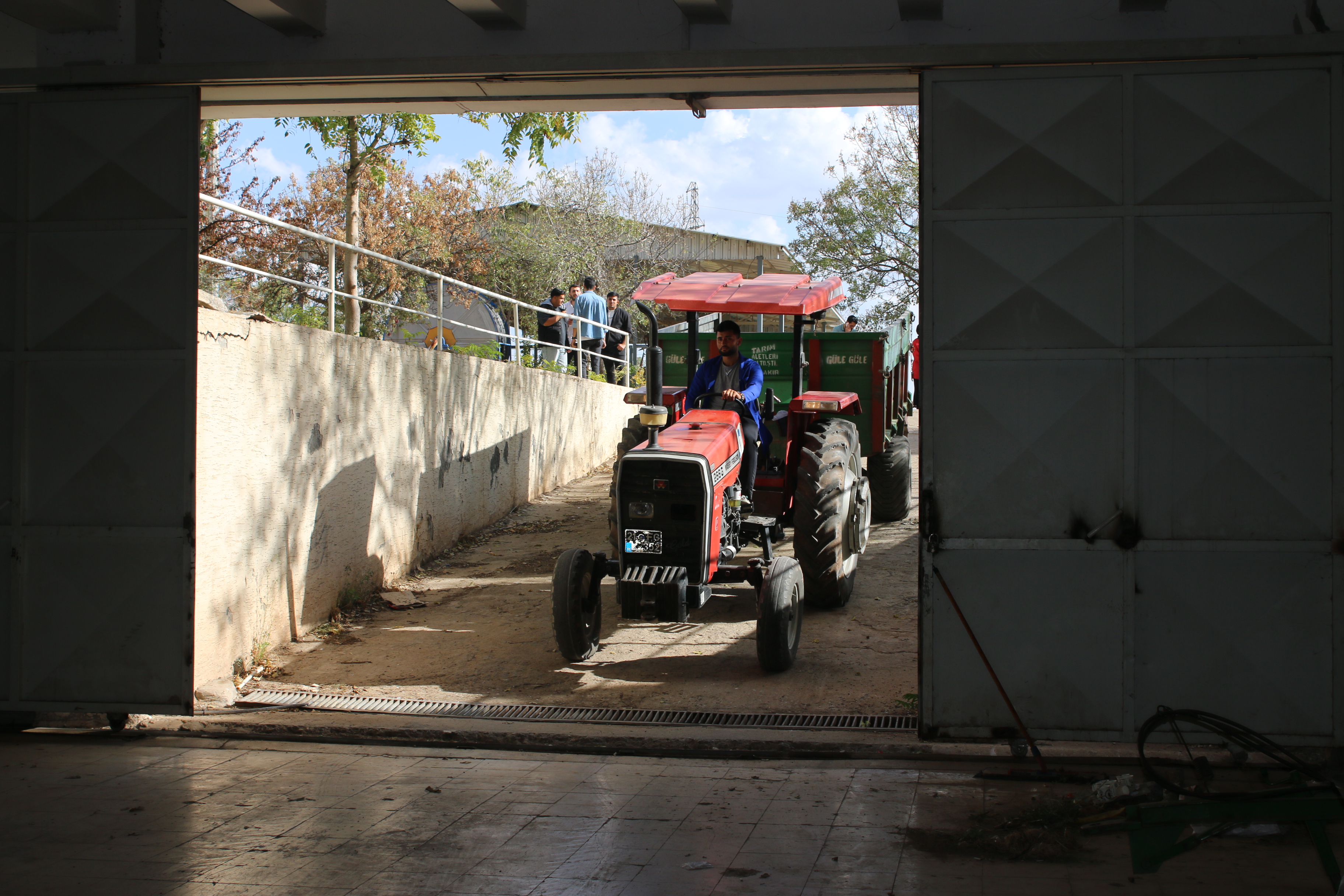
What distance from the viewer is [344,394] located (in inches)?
306

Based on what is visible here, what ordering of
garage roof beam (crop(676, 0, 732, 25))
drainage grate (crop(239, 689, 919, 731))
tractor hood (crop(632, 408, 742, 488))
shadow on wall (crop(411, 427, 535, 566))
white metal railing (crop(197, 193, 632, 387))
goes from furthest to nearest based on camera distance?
shadow on wall (crop(411, 427, 535, 566)), white metal railing (crop(197, 193, 632, 387)), tractor hood (crop(632, 408, 742, 488)), drainage grate (crop(239, 689, 919, 731)), garage roof beam (crop(676, 0, 732, 25))

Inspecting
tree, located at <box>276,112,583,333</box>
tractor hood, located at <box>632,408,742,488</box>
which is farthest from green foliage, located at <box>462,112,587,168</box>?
tractor hood, located at <box>632,408,742,488</box>

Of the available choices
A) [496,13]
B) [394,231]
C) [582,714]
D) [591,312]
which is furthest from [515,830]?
[394,231]

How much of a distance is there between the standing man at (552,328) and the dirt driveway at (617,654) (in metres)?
5.61

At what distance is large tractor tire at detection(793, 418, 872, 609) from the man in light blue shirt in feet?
24.0

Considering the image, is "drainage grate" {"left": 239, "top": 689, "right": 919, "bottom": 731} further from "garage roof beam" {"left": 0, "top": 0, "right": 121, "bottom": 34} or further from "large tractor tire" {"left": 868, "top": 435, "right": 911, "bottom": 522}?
"large tractor tire" {"left": 868, "top": 435, "right": 911, "bottom": 522}

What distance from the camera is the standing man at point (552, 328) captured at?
14281 millimetres

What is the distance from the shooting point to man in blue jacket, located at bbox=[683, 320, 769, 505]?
7.16 m

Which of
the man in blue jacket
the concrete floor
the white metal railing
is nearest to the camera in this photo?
the concrete floor

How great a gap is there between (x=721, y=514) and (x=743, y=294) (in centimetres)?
219

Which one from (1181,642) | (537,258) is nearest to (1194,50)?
(1181,642)

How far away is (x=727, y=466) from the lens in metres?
6.72

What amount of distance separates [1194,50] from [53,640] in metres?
5.82

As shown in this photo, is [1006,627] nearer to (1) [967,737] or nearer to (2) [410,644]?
(1) [967,737]
